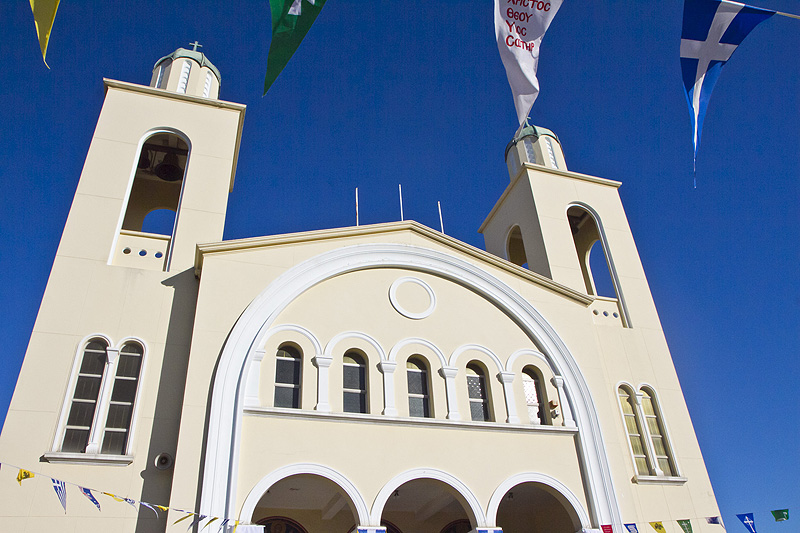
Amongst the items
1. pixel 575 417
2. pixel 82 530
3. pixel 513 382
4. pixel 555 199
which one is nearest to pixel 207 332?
pixel 82 530

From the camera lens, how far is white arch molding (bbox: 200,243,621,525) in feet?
34.6

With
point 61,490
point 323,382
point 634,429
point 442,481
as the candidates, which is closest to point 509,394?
point 442,481

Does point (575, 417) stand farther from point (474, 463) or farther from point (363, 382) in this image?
point (363, 382)

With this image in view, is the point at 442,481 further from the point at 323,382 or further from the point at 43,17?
the point at 43,17

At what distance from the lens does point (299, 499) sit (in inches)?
523

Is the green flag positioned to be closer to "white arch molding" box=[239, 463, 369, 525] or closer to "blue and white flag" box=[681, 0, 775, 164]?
"blue and white flag" box=[681, 0, 775, 164]

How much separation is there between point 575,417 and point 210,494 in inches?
314

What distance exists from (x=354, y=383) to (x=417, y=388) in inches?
56.5

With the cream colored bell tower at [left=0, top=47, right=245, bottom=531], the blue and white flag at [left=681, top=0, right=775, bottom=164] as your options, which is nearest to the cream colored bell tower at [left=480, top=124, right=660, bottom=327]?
the blue and white flag at [left=681, top=0, right=775, bottom=164]

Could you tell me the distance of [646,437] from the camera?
14.6 m

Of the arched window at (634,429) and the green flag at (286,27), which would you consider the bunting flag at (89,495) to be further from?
the arched window at (634,429)

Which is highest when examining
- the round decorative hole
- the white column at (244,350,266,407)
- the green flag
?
the green flag

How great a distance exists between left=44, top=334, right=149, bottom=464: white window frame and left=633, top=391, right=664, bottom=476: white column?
11.4 m

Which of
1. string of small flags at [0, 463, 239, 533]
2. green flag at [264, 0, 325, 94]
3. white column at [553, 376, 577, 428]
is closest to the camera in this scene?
green flag at [264, 0, 325, 94]
